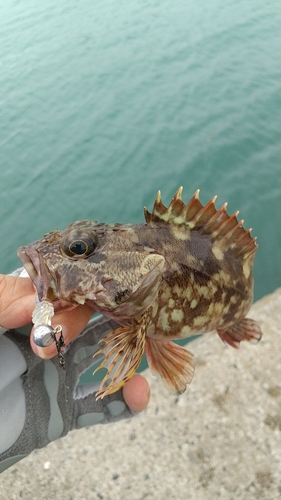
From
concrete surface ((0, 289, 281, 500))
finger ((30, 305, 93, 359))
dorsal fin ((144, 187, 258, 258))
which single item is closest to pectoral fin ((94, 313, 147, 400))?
finger ((30, 305, 93, 359))

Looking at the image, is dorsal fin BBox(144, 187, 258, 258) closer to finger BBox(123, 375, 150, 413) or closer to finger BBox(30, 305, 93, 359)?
finger BBox(30, 305, 93, 359)

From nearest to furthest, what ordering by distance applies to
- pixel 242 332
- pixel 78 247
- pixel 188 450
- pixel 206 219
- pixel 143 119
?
1. pixel 78 247
2. pixel 206 219
3. pixel 242 332
4. pixel 188 450
5. pixel 143 119

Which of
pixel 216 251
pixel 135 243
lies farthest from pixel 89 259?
pixel 216 251

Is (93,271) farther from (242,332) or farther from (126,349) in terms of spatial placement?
(242,332)

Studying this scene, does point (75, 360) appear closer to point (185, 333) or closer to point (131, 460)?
point (185, 333)

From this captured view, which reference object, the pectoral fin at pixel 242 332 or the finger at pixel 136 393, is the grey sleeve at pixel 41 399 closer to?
the finger at pixel 136 393

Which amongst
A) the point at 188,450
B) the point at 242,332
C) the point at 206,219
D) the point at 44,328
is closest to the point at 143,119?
the point at 242,332
